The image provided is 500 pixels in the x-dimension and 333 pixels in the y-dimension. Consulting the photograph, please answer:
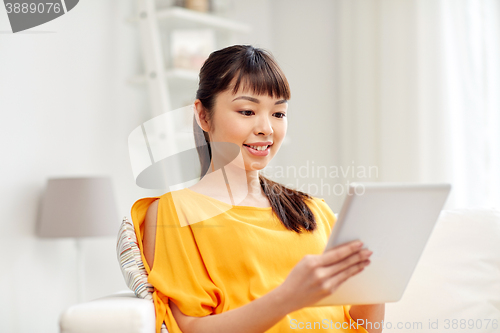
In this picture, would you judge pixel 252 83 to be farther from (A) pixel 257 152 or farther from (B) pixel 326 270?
(B) pixel 326 270

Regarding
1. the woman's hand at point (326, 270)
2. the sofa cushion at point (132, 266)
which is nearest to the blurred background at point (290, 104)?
the sofa cushion at point (132, 266)

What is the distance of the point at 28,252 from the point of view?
1.78 m

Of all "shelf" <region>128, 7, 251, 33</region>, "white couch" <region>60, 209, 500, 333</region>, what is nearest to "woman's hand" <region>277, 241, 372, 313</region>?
"white couch" <region>60, 209, 500, 333</region>

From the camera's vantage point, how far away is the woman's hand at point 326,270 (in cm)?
71

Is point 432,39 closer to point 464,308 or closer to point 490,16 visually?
point 490,16

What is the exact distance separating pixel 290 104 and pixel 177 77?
857 mm

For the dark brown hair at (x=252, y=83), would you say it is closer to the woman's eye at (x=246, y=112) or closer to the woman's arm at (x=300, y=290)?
the woman's eye at (x=246, y=112)

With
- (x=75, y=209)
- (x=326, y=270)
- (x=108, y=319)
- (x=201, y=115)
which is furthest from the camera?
(x=75, y=209)

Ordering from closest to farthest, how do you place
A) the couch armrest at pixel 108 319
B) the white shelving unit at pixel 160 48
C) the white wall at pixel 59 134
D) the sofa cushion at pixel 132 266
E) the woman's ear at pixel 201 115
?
the couch armrest at pixel 108 319 < the sofa cushion at pixel 132 266 < the woman's ear at pixel 201 115 < the white wall at pixel 59 134 < the white shelving unit at pixel 160 48

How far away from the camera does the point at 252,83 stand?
1063mm

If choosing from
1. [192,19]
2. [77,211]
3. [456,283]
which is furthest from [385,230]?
[192,19]

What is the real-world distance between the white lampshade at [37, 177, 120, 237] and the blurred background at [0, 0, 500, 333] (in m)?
0.10

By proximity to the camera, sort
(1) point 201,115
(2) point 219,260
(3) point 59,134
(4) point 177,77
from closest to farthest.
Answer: (2) point 219,260, (1) point 201,115, (3) point 59,134, (4) point 177,77

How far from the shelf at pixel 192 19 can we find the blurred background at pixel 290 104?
0.01m
